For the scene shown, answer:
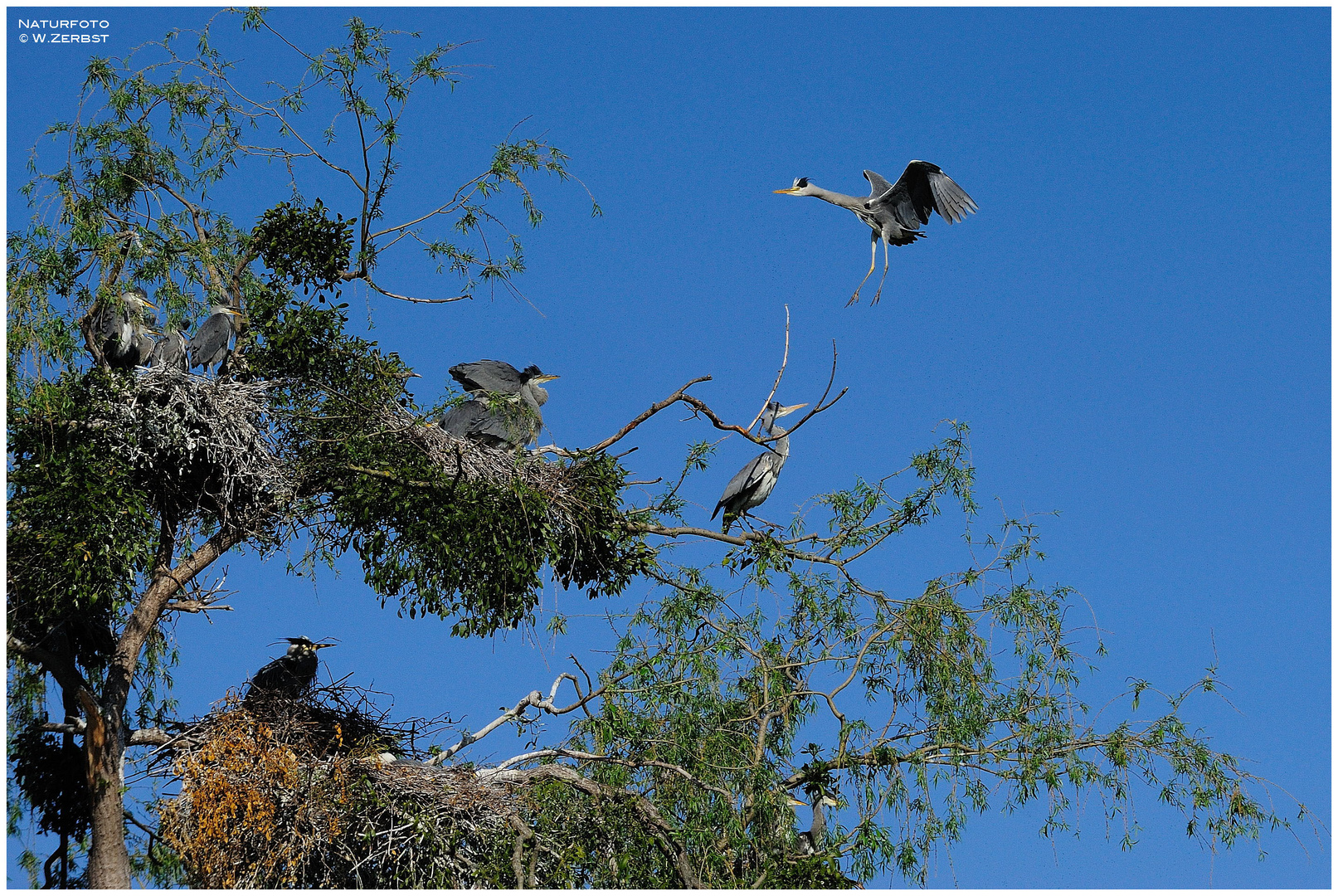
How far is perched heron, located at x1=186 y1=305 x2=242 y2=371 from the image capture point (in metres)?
11.6

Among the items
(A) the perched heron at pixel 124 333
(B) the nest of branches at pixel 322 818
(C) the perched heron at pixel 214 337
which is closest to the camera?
(B) the nest of branches at pixel 322 818

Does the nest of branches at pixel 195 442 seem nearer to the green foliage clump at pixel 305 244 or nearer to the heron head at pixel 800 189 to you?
the green foliage clump at pixel 305 244

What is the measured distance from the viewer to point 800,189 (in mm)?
12430

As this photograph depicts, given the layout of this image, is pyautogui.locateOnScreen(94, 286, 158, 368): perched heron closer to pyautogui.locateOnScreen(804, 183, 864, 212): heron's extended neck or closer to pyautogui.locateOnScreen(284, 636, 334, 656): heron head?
pyautogui.locateOnScreen(284, 636, 334, 656): heron head

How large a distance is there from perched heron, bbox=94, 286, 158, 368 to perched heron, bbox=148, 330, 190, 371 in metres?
0.25

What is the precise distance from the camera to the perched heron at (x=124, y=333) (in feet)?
35.9

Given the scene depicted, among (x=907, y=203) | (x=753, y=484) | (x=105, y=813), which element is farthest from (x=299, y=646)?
(x=907, y=203)

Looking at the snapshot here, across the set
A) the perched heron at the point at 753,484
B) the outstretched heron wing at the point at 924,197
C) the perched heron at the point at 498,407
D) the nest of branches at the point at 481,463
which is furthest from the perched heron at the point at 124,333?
the outstretched heron wing at the point at 924,197

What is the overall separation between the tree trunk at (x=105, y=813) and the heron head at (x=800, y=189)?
6654 mm

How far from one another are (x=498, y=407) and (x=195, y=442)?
2.12 m

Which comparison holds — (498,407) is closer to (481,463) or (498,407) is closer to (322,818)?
(481,463)

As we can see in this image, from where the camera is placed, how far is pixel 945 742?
10.0 m

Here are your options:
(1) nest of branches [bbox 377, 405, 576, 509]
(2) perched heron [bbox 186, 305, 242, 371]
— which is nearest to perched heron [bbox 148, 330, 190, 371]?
(2) perched heron [bbox 186, 305, 242, 371]

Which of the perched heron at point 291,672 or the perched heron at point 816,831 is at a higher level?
the perched heron at point 291,672
